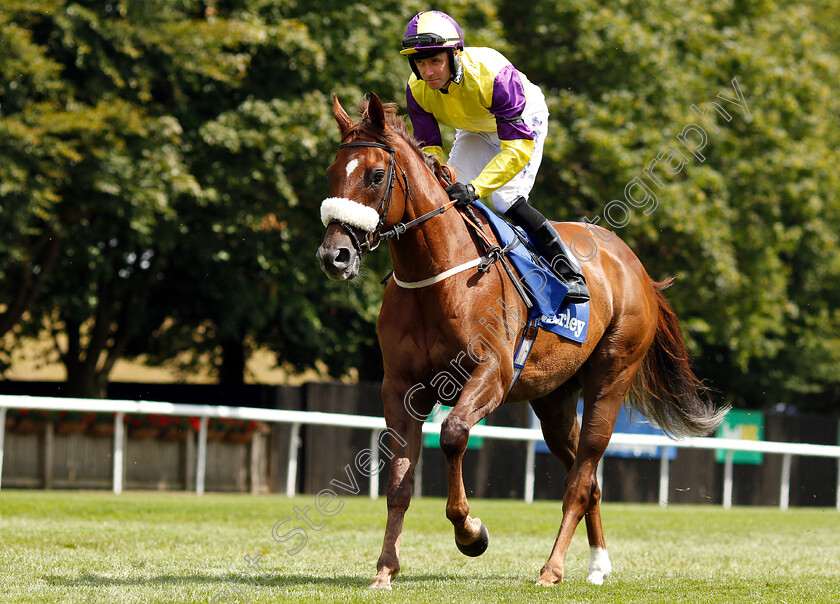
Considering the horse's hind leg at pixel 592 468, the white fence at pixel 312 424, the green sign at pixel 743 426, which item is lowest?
the green sign at pixel 743 426

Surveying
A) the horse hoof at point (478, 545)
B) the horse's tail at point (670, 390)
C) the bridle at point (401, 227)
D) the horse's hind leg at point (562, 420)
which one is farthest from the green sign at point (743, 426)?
the horse hoof at point (478, 545)

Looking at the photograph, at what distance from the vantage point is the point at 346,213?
4801 mm

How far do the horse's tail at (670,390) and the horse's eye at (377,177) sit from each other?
2924mm

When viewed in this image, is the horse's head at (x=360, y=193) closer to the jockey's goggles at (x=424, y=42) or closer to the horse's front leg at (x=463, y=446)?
the jockey's goggles at (x=424, y=42)

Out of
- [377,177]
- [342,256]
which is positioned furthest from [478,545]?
[377,177]

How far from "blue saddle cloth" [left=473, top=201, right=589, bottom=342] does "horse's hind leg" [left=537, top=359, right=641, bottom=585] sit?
1.94 feet

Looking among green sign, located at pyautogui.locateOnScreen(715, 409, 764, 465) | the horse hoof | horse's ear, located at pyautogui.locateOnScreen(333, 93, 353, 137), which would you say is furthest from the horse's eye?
green sign, located at pyautogui.locateOnScreen(715, 409, 764, 465)

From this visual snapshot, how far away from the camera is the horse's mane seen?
5160 millimetres

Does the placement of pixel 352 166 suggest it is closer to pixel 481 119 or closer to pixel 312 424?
pixel 481 119

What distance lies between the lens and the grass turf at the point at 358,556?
499cm

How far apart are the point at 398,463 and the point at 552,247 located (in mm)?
1651

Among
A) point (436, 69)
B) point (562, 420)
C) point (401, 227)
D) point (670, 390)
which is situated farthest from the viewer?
point (670, 390)

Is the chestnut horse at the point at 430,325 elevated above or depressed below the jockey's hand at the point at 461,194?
below

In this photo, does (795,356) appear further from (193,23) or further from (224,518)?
(224,518)
